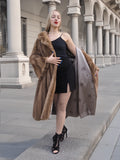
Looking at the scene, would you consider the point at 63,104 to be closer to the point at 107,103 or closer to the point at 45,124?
the point at 45,124

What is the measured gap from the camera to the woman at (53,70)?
2.71 meters

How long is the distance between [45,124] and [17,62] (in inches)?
204

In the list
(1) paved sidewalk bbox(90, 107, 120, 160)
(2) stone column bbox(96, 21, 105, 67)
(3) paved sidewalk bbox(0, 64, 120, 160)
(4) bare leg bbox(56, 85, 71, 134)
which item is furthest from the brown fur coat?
(2) stone column bbox(96, 21, 105, 67)

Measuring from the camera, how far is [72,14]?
15609 millimetres

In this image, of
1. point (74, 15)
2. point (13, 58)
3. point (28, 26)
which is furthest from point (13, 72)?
point (28, 26)

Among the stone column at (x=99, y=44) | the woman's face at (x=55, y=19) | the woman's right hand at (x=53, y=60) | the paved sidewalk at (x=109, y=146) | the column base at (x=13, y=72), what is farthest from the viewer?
the stone column at (x=99, y=44)

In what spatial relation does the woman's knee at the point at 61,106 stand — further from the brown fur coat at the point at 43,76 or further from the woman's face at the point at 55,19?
the woman's face at the point at 55,19

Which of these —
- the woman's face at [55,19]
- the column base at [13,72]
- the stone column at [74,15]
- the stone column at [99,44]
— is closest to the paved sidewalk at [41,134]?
the woman's face at [55,19]

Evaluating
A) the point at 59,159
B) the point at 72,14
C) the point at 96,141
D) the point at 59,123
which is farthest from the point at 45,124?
the point at 72,14

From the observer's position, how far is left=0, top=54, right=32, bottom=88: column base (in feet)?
29.9

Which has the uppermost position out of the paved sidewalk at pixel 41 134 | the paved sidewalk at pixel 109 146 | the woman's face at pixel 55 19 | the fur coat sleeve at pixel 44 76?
the woman's face at pixel 55 19

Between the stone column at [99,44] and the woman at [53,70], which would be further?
the stone column at [99,44]

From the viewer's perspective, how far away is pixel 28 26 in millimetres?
19875

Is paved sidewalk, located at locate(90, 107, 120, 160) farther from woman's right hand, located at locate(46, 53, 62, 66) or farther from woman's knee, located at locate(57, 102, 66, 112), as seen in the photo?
woman's right hand, located at locate(46, 53, 62, 66)
